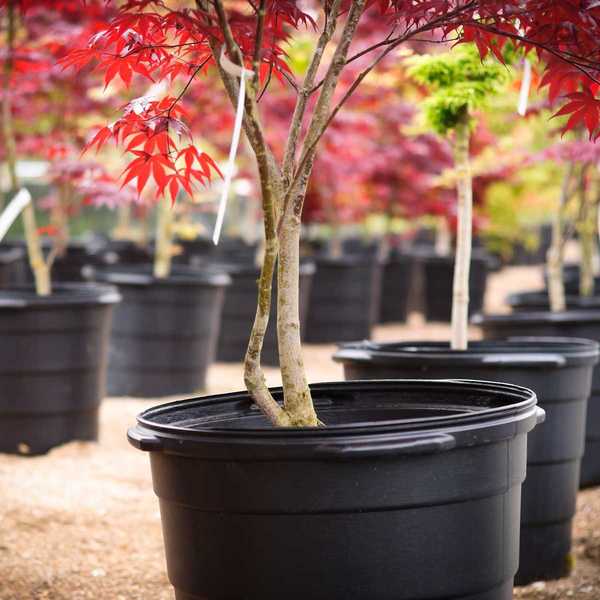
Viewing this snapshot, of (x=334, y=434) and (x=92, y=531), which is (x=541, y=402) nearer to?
(x=334, y=434)

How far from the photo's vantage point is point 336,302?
10062mm

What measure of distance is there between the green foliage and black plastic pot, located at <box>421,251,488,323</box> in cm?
830

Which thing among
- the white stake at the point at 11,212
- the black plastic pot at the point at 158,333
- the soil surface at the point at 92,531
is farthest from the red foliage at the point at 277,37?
the black plastic pot at the point at 158,333

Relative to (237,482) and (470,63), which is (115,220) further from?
(237,482)

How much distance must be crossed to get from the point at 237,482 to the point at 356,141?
7868 mm

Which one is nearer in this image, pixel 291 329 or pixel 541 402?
pixel 291 329

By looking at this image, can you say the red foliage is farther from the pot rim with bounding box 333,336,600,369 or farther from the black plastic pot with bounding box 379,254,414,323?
the black plastic pot with bounding box 379,254,414,323

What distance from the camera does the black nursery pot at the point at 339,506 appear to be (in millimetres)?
2191

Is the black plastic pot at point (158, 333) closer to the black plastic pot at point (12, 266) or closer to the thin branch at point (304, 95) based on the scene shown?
the black plastic pot at point (12, 266)

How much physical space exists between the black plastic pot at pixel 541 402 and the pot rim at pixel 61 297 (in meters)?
1.91

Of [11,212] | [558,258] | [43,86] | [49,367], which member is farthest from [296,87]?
[43,86]

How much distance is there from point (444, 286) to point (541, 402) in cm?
873

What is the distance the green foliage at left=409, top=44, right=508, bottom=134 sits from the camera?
12.4ft

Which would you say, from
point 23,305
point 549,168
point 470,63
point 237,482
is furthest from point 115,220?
point 237,482
